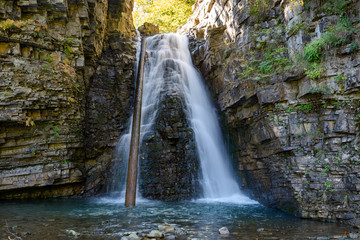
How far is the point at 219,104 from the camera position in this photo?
11602mm

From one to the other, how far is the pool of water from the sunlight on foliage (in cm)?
2019

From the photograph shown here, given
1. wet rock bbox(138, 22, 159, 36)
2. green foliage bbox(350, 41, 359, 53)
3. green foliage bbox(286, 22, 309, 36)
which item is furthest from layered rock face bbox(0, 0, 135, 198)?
green foliage bbox(350, 41, 359, 53)

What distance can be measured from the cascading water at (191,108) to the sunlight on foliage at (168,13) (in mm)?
10006

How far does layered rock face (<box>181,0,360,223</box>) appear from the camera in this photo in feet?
21.9

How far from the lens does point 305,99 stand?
7.43 metres

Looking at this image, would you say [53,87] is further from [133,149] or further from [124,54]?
[124,54]

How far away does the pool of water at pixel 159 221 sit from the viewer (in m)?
5.11

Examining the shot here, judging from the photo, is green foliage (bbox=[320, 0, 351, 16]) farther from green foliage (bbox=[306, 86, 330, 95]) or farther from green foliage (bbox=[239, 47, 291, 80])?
green foliage (bbox=[306, 86, 330, 95])

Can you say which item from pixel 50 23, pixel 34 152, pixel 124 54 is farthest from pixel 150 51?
pixel 34 152

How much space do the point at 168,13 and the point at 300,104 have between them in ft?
67.8

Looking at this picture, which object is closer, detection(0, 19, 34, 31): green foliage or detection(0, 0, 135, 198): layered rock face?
detection(0, 19, 34, 31): green foliage

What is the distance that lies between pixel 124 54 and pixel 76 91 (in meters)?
3.96

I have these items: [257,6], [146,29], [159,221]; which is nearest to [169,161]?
[159,221]

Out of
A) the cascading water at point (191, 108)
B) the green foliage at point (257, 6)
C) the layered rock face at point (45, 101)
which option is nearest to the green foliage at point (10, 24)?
the layered rock face at point (45, 101)
